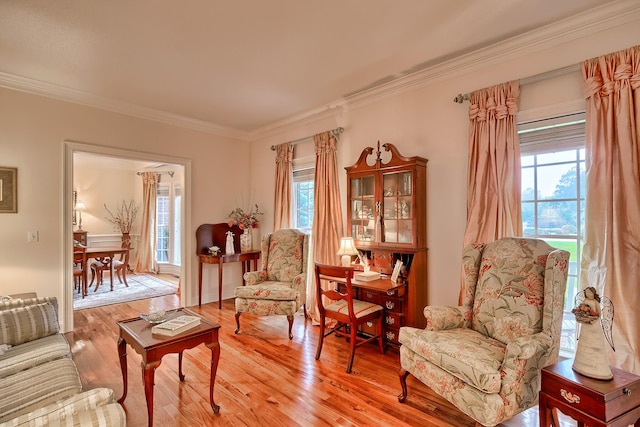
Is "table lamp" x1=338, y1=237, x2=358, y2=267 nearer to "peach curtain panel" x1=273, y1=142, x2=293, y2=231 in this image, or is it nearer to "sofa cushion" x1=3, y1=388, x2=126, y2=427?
"peach curtain panel" x1=273, y1=142, x2=293, y2=231

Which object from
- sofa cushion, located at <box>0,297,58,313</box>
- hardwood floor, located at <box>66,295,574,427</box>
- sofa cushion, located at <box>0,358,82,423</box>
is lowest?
hardwood floor, located at <box>66,295,574,427</box>

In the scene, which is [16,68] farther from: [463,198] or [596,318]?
[596,318]

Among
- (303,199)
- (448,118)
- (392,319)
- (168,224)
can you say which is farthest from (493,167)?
(168,224)

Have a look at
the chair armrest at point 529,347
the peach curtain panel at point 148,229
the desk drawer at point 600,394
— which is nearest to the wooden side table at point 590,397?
the desk drawer at point 600,394

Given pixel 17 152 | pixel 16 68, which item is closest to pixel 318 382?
pixel 17 152

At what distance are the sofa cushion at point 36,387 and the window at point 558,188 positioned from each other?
3401 mm

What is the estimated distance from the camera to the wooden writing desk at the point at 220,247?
471cm

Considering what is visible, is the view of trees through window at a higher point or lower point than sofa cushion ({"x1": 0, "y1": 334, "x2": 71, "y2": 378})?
higher

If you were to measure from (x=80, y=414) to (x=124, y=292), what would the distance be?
214 inches

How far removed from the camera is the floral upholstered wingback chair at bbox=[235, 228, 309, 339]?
3.59m

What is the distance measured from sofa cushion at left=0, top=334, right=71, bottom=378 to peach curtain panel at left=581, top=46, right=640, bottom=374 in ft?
12.0

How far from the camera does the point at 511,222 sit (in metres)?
2.61

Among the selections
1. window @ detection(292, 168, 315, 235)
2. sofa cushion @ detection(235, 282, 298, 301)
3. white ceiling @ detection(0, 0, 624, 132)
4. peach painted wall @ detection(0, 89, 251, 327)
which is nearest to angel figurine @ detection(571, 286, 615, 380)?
white ceiling @ detection(0, 0, 624, 132)

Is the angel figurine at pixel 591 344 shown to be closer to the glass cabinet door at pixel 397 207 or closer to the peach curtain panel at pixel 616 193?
the peach curtain panel at pixel 616 193
